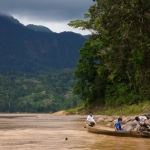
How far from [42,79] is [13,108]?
48615mm

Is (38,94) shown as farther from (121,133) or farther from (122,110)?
(121,133)

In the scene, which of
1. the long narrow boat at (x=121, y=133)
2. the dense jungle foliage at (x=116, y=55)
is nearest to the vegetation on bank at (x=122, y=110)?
the dense jungle foliage at (x=116, y=55)

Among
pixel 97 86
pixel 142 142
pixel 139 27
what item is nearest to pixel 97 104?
pixel 97 86

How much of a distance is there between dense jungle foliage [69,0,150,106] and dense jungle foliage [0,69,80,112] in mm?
78853

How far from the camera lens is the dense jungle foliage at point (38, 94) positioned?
145 m

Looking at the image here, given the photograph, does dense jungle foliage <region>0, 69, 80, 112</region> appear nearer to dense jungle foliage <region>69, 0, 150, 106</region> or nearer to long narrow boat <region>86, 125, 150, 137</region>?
dense jungle foliage <region>69, 0, 150, 106</region>

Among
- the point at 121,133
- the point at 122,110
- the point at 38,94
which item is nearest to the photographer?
the point at 121,133

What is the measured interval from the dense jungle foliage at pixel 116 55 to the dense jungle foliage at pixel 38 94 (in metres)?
78.9

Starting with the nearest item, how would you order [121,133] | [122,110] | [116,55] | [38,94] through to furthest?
1. [121,133]
2. [116,55]
3. [122,110]
4. [38,94]

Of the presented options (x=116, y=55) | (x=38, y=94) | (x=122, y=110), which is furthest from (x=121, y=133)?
(x=38, y=94)

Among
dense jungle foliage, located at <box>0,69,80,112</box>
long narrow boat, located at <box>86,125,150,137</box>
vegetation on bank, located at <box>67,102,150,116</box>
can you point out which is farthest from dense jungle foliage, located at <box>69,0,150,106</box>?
dense jungle foliage, located at <box>0,69,80,112</box>

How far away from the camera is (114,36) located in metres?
30.8

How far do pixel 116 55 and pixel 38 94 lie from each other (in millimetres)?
129936

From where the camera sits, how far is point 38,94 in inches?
6309
